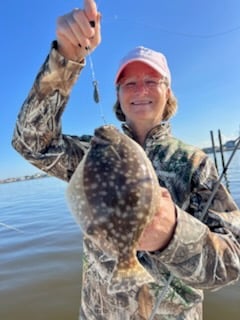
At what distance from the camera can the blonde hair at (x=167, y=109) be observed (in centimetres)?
325

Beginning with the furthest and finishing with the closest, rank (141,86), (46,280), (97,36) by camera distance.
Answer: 1. (46,280)
2. (141,86)
3. (97,36)

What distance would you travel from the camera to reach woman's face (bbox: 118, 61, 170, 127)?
2869mm

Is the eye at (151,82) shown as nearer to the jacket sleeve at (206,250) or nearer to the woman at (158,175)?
the woman at (158,175)

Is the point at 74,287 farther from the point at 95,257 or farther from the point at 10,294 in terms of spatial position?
the point at 95,257

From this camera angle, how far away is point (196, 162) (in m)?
2.72

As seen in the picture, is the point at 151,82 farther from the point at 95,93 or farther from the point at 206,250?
the point at 206,250

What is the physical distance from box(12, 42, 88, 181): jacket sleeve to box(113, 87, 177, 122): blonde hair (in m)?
0.54

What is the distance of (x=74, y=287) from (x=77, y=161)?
15.3 feet

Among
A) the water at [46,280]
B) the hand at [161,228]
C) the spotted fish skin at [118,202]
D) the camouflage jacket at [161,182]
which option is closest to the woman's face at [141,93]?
the camouflage jacket at [161,182]

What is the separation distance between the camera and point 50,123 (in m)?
2.67

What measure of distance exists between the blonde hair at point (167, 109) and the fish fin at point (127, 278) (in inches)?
63.1

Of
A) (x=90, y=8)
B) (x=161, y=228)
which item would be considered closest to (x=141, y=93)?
(x=90, y=8)

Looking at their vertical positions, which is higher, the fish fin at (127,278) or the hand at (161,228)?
the hand at (161,228)

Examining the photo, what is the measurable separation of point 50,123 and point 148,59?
0.91 metres
